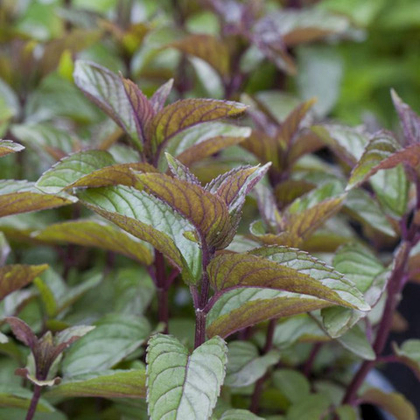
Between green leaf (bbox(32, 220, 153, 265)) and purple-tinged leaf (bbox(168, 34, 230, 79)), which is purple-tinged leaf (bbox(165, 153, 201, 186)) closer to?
green leaf (bbox(32, 220, 153, 265))

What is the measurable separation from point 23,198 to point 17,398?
0.19m

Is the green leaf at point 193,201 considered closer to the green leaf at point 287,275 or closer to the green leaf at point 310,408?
the green leaf at point 287,275

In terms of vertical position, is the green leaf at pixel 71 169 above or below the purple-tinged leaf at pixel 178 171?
below

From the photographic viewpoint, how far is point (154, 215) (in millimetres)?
582

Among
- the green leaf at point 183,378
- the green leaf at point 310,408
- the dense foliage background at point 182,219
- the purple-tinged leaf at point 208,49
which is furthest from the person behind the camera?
the purple-tinged leaf at point 208,49

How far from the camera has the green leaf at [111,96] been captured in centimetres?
66

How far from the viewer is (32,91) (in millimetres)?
1144

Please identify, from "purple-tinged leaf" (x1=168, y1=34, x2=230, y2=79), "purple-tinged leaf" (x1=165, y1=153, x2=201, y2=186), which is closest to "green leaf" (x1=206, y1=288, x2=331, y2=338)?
"purple-tinged leaf" (x1=165, y1=153, x2=201, y2=186)

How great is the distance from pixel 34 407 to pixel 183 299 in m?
0.44

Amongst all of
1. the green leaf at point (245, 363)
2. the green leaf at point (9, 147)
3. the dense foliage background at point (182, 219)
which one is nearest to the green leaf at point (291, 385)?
the dense foliage background at point (182, 219)

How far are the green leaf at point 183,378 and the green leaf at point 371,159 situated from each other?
0.21 m

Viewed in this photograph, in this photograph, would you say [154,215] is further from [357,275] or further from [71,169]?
[357,275]

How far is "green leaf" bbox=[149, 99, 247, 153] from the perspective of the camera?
1.97 feet

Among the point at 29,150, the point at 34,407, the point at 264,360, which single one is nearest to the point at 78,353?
the point at 34,407
